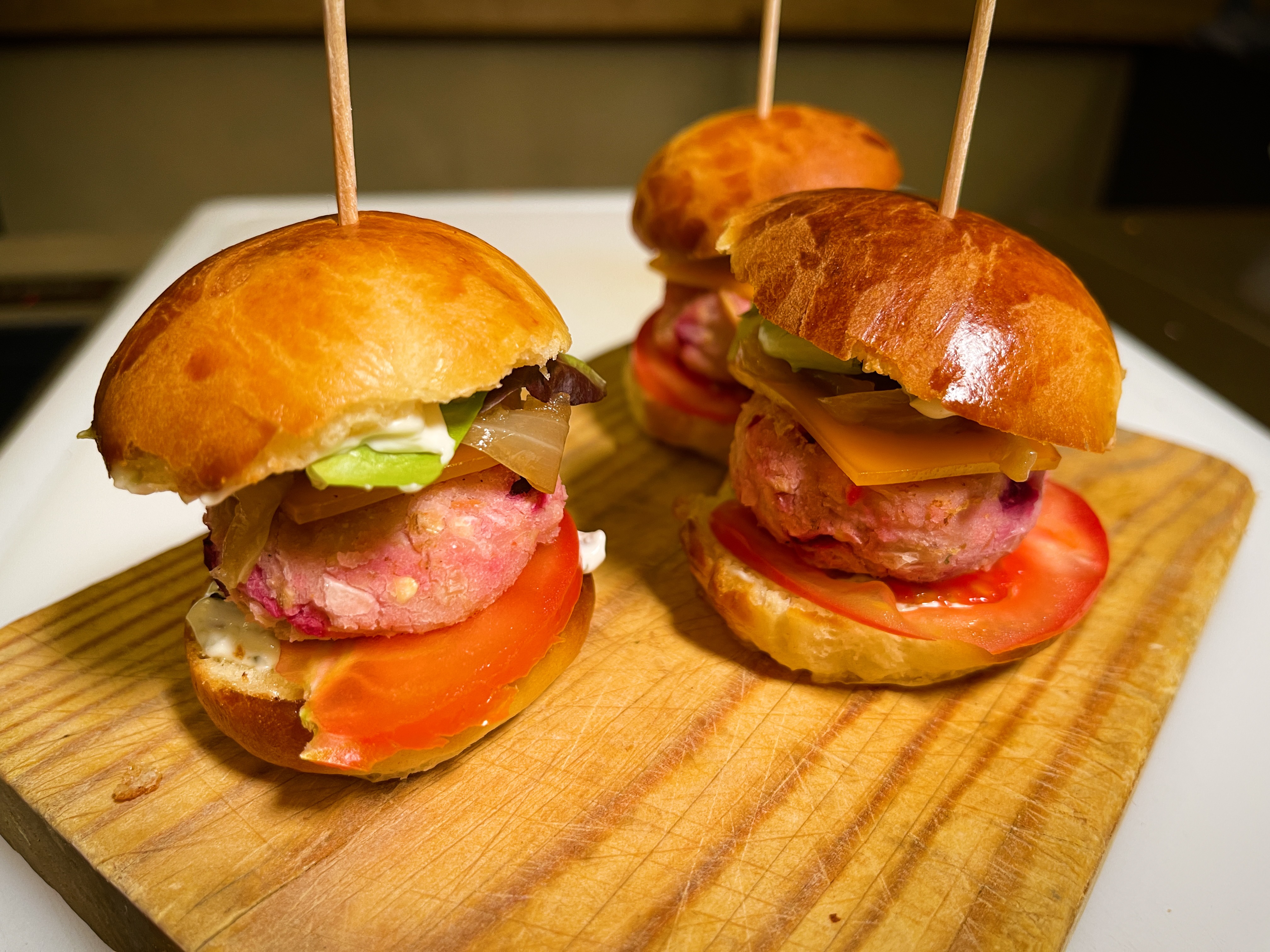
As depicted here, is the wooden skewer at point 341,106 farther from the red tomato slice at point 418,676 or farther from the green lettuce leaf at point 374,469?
the red tomato slice at point 418,676

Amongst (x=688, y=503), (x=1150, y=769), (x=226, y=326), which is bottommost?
(x=1150, y=769)

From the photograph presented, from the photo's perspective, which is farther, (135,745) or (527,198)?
(527,198)

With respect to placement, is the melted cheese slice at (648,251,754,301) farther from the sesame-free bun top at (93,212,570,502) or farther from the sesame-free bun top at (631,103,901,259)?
the sesame-free bun top at (93,212,570,502)

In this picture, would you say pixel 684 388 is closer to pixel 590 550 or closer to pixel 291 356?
pixel 590 550

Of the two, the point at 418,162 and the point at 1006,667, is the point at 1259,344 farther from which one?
the point at 418,162

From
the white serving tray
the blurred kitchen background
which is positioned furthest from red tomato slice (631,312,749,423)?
the blurred kitchen background

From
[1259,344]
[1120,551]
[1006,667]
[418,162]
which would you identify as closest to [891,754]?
[1006,667]

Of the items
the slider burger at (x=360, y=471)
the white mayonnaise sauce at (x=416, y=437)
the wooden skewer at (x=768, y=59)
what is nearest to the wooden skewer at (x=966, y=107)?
the slider burger at (x=360, y=471)
